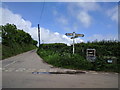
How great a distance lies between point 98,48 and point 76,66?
6426 mm

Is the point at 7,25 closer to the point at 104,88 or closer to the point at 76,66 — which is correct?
the point at 76,66

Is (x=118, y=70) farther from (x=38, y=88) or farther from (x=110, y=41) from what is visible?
(x=110, y=41)

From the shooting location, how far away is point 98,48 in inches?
661

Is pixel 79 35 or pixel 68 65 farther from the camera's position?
pixel 79 35

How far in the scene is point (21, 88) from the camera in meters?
5.62

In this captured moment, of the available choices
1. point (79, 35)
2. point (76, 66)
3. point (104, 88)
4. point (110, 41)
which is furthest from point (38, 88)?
point (110, 41)

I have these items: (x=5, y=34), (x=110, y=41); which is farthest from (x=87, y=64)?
(x=5, y=34)

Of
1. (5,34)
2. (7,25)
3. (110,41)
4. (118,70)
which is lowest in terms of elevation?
(118,70)

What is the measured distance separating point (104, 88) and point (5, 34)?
26471 mm

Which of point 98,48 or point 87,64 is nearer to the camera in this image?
point 87,64

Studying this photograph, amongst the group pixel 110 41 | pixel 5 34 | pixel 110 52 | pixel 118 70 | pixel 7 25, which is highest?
pixel 7 25

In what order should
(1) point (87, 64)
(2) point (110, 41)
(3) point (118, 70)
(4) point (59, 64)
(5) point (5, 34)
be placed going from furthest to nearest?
(5) point (5, 34) → (2) point (110, 41) → (4) point (59, 64) → (1) point (87, 64) → (3) point (118, 70)

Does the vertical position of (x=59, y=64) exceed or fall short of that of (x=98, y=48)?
it falls short

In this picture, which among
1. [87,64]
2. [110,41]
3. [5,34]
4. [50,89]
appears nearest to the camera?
[50,89]
